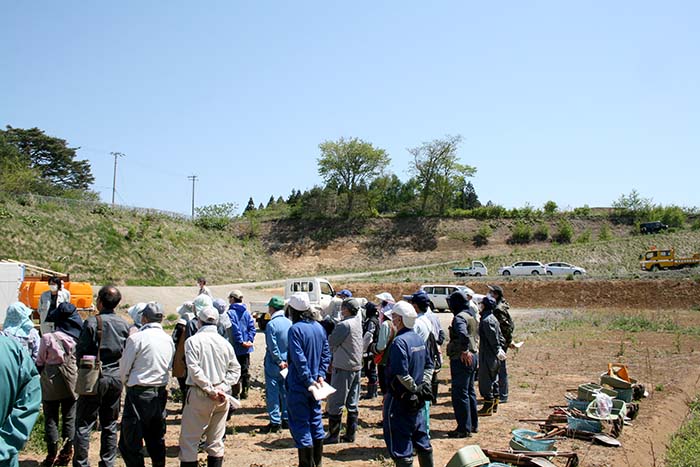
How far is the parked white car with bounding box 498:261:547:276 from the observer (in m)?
40.3

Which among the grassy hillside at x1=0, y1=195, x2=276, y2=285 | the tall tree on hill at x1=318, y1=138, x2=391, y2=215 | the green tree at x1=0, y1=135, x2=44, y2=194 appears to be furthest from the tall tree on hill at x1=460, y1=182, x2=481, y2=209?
the green tree at x1=0, y1=135, x2=44, y2=194

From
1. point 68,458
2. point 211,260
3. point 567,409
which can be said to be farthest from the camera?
point 211,260

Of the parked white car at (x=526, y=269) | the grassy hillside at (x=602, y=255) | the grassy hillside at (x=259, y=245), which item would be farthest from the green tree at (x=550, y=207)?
the parked white car at (x=526, y=269)

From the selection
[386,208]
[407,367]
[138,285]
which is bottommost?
[138,285]

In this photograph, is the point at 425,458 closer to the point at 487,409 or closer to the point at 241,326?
the point at 487,409

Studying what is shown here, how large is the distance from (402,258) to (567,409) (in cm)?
5190

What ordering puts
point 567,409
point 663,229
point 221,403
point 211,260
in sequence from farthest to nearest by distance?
point 663,229 → point 211,260 → point 567,409 → point 221,403

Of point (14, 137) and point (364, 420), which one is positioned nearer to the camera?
point (364, 420)

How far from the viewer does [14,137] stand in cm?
6644

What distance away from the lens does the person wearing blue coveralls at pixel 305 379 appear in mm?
5684

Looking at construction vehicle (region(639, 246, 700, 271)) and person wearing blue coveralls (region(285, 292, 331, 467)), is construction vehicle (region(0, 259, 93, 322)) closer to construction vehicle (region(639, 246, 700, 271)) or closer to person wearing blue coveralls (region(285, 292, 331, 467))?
person wearing blue coveralls (region(285, 292, 331, 467))

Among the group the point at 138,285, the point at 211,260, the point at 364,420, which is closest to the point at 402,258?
the point at 211,260

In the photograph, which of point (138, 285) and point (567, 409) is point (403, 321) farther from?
point (138, 285)

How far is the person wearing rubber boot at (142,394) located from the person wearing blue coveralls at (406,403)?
2.21m
